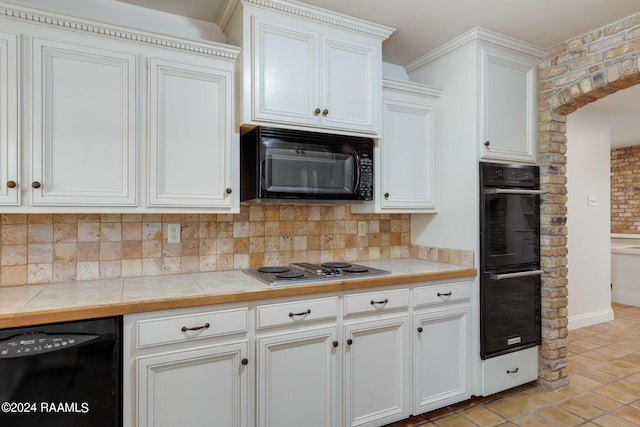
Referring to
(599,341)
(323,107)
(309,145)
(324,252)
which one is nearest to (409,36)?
(323,107)

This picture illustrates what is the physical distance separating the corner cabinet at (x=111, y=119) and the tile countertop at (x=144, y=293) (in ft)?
1.26

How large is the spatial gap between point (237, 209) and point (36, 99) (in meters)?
1.03

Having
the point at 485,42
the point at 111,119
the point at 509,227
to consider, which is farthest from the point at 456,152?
the point at 111,119

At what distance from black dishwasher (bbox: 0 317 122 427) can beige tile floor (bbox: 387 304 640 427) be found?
5.21 ft

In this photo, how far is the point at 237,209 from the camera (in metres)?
2.11

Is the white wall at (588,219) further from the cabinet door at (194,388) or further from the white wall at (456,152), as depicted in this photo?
the cabinet door at (194,388)

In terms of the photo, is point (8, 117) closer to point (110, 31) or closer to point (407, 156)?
point (110, 31)

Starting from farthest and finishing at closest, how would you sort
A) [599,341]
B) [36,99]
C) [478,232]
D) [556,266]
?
[599,341], [556,266], [478,232], [36,99]

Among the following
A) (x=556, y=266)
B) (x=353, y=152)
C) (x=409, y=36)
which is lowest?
(x=556, y=266)

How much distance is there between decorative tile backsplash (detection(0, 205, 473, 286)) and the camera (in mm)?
1951

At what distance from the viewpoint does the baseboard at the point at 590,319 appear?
162 inches

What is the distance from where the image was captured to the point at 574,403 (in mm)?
2521

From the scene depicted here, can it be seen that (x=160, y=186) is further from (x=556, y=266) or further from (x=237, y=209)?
(x=556, y=266)

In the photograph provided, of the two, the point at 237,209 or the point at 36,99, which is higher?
the point at 36,99
